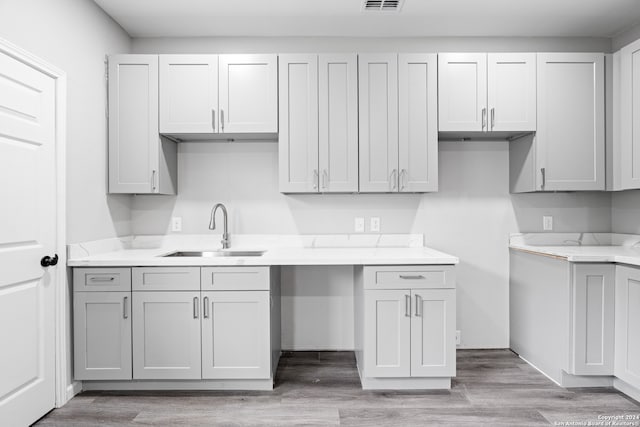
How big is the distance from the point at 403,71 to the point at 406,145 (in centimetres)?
53

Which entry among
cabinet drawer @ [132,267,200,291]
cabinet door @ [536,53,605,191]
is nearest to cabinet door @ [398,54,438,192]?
cabinet door @ [536,53,605,191]

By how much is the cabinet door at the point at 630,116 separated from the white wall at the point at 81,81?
3.72 m

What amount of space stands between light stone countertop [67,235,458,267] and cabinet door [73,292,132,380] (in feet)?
0.75

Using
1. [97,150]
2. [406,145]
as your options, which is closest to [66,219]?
[97,150]

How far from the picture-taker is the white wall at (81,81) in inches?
87.4

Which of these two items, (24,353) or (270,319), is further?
(270,319)

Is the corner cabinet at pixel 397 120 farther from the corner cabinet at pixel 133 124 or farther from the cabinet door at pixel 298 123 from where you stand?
the corner cabinet at pixel 133 124

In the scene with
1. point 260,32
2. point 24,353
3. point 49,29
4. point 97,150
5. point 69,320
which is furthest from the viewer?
point 260,32

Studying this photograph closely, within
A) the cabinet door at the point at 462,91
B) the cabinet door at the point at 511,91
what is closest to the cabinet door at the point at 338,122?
the cabinet door at the point at 462,91

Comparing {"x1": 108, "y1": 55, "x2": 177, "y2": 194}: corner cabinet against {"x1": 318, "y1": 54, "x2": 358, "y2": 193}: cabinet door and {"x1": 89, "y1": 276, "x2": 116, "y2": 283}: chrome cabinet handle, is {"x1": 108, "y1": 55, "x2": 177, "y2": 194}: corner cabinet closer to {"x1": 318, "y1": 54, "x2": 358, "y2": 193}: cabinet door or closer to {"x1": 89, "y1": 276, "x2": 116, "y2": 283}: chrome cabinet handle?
{"x1": 89, "y1": 276, "x2": 116, "y2": 283}: chrome cabinet handle

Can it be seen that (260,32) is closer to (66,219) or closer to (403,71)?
(403,71)

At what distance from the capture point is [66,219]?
8.02 feet

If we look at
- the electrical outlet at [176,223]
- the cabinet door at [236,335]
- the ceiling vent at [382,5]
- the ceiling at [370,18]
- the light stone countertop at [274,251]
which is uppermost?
the ceiling at [370,18]

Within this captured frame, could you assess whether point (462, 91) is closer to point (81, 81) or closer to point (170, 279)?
point (170, 279)
